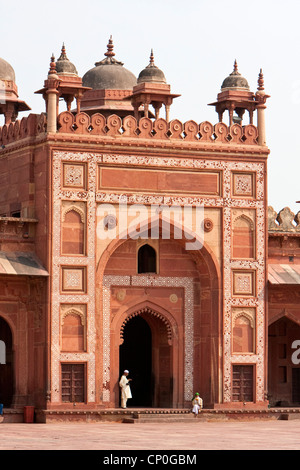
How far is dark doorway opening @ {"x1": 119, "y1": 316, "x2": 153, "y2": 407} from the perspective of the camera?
30219 mm

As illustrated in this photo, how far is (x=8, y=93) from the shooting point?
30.5m

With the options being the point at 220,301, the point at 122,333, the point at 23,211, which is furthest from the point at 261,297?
the point at 23,211

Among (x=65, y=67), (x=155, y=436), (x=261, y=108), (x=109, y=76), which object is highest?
(x=109, y=76)

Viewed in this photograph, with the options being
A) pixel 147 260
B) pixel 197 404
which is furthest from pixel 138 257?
pixel 197 404

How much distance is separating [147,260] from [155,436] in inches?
246

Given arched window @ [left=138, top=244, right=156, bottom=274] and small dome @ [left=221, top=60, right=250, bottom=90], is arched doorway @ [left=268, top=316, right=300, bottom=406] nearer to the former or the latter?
arched window @ [left=138, top=244, right=156, bottom=274]

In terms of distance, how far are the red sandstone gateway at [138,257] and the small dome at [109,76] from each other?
2160 millimetres

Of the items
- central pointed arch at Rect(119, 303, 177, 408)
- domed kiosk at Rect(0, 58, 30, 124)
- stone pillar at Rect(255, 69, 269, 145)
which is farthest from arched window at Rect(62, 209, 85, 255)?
stone pillar at Rect(255, 69, 269, 145)

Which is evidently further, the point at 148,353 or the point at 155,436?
the point at 148,353

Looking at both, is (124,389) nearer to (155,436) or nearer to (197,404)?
(197,404)

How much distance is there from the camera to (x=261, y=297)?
29016 mm

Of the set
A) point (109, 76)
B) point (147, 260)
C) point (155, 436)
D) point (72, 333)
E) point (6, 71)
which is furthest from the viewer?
point (109, 76)

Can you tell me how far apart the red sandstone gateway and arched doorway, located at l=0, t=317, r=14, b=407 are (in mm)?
39

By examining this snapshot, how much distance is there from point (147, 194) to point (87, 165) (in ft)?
4.41
